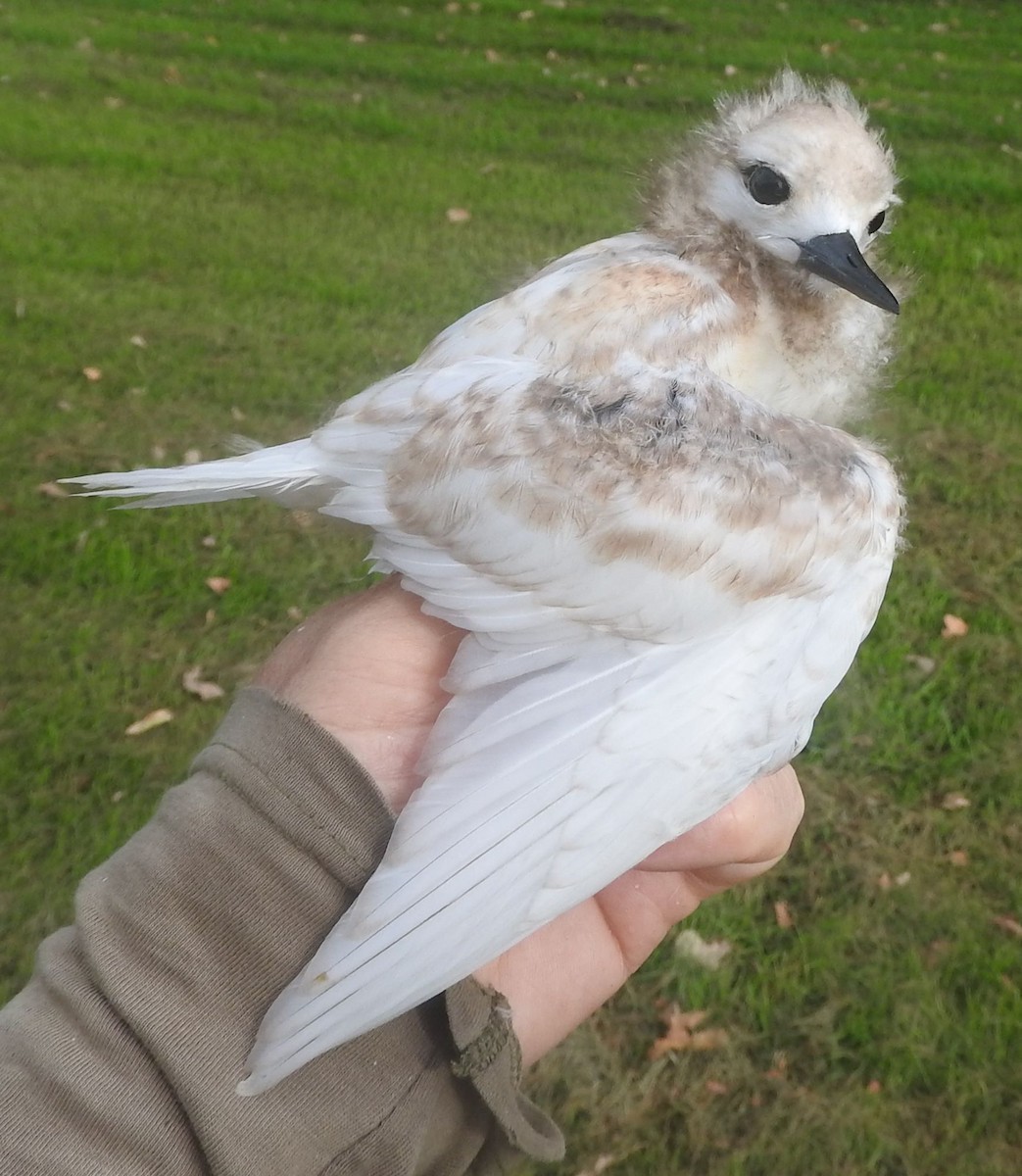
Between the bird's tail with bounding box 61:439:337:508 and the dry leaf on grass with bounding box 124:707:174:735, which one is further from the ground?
the bird's tail with bounding box 61:439:337:508

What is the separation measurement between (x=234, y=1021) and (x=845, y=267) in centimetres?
174

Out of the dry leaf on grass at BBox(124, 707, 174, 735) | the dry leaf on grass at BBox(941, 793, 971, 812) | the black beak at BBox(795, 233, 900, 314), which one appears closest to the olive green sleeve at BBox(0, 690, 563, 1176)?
the black beak at BBox(795, 233, 900, 314)

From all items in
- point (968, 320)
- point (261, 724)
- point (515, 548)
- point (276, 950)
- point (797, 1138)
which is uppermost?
point (515, 548)

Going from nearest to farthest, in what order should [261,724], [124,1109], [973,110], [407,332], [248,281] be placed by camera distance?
[124,1109]
[261,724]
[407,332]
[248,281]
[973,110]

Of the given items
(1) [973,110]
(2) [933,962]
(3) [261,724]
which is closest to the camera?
(3) [261,724]

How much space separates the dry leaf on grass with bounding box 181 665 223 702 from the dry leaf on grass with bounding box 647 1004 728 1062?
6.68ft

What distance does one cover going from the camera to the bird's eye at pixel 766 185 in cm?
211

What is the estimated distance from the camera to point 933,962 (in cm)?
326

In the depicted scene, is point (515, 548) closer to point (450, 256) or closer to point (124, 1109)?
point (124, 1109)

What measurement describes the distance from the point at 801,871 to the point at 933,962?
481mm

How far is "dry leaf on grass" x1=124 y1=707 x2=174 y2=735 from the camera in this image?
385cm

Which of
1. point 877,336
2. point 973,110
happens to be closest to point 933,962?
point 877,336

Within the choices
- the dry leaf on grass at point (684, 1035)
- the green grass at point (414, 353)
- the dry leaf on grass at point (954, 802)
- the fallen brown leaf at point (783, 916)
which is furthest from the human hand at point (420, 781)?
the dry leaf on grass at point (954, 802)

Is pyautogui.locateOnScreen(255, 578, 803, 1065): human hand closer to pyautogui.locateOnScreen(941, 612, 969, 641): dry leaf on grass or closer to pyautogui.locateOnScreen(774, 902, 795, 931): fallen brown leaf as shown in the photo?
pyautogui.locateOnScreen(774, 902, 795, 931): fallen brown leaf
